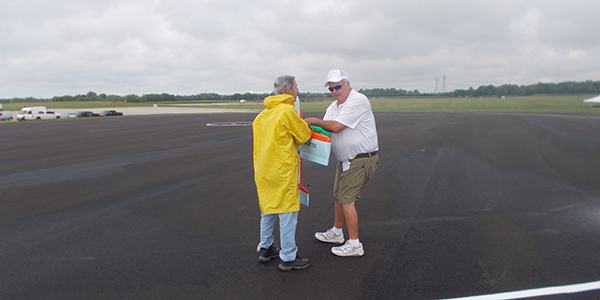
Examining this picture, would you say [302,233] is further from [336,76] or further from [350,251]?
[336,76]

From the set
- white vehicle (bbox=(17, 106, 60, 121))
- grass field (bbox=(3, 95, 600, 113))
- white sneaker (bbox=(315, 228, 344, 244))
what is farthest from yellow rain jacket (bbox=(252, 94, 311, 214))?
white vehicle (bbox=(17, 106, 60, 121))

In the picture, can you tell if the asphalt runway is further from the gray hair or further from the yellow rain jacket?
the gray hair

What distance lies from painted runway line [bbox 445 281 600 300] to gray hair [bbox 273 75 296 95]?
2.48 metres

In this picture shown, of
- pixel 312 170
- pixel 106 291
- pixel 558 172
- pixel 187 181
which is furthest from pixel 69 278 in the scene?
pixel 558 172

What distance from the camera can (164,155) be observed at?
1016 centimetres

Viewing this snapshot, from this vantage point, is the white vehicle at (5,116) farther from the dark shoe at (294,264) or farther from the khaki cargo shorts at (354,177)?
the khaki cargo shorts at (354,177)

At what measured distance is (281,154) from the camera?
299 centimetres

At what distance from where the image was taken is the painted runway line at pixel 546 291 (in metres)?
2.72

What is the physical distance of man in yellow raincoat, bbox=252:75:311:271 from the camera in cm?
293

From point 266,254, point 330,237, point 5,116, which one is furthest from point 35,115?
point 330,237

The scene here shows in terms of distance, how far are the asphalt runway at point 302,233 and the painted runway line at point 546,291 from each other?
0.05 metres

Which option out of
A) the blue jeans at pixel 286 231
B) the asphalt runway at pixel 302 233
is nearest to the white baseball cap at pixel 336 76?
the blue jeans at pixel 286 231

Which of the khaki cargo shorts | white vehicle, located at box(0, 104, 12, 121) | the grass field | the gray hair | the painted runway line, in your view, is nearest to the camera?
the painted runway line

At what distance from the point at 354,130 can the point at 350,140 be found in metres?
0.12
